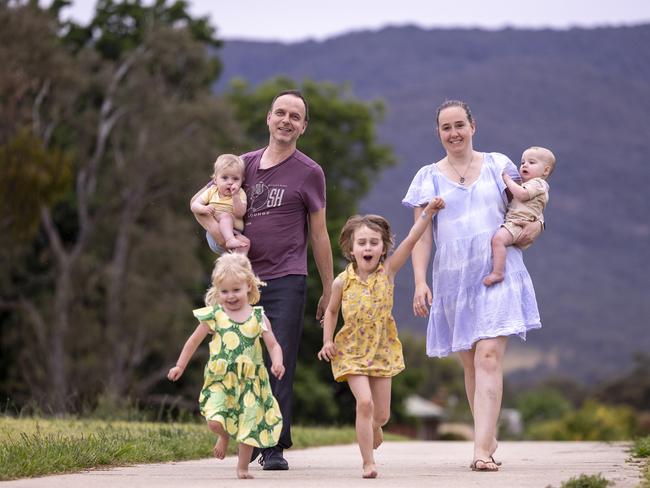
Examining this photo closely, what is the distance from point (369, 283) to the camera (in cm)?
813

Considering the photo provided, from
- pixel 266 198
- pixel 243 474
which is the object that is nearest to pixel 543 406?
pixel 266 198

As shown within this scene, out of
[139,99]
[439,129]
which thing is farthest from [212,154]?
[439,129]

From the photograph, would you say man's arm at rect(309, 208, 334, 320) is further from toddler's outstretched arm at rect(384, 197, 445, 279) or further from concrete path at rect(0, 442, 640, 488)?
concrete path at rect(0, 442, 640, 488)

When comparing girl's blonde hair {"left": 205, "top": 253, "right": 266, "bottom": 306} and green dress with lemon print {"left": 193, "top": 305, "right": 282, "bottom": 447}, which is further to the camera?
girl's blonde hair {"left": 205, "top": 253, "right": 266, "bottom": 306}

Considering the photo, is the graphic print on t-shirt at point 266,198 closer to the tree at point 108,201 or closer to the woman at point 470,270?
the woman at point 470,270

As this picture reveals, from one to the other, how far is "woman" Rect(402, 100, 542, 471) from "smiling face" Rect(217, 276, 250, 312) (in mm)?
1253

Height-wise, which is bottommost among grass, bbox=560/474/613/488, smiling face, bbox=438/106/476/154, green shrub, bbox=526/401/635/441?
green shrub, bbox=526/401/635/441

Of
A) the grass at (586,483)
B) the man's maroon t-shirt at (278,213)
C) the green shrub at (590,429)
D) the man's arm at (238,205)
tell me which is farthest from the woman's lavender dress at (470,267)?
the green shrub at (590,429)

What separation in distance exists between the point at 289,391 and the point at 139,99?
31.3m

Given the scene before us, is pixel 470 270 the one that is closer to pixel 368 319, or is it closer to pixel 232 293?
pixel 368 319

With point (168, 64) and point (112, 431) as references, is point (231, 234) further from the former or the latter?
point (168, 64)

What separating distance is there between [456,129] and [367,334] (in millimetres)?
1592

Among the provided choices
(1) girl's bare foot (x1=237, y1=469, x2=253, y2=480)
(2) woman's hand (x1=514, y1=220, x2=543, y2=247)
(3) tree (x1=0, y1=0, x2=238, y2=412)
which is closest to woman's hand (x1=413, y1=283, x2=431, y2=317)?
(2) woman's hand (x1=514, y1=220, x2=543, y2=247)

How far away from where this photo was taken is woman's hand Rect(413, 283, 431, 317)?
8250 millimetres
